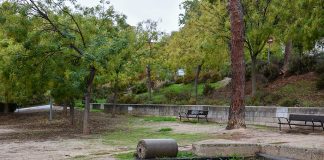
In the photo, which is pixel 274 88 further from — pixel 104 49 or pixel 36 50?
pixel 36 50

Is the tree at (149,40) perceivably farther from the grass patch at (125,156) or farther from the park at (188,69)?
the grass patch at (125,156)

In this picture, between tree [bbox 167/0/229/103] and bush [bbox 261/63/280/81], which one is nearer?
tree [bbox 167/0/229/103]

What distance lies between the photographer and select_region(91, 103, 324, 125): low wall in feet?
66.0

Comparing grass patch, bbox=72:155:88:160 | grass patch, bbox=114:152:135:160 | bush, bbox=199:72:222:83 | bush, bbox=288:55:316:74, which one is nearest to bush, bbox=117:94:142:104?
bush, bbox=199:72:222:83

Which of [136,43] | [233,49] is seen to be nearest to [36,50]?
[233,49]

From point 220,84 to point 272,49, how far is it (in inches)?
218

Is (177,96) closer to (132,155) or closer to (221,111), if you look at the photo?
(221,111)

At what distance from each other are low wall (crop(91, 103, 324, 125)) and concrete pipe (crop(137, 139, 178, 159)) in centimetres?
927

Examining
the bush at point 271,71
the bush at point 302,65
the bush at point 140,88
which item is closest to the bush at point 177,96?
the bush at point 271,71

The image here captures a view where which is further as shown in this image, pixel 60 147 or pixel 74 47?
pixel 74 47

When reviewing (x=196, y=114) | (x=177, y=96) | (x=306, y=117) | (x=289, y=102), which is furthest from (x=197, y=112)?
(x=306, y=117)

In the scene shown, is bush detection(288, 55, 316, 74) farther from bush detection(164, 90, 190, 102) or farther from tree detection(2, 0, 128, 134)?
tree detection(2, 0, 128, 134)

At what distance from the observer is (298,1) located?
21625 mm

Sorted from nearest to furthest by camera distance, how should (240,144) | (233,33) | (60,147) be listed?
(240,144)
(60,147)
(233,33)
